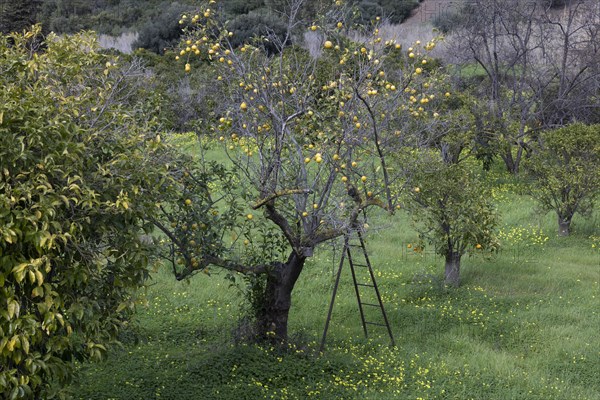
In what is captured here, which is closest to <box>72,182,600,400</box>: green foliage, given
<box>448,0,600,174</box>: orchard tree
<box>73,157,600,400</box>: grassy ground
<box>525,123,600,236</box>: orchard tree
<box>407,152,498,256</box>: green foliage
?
<box>73,157,600,400</box>: grassy ground

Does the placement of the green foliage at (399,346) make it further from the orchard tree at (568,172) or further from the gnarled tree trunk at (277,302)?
the orchard tree at (568,172)

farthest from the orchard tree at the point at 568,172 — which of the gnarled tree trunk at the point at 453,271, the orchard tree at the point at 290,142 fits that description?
the orchard tree at the point at 290,142

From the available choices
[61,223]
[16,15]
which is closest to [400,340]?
[61,223]

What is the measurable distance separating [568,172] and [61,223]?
10205 millimetres

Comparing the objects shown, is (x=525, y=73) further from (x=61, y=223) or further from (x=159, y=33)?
(x=159, y=33)

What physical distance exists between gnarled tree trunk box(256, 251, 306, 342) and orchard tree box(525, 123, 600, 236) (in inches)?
262

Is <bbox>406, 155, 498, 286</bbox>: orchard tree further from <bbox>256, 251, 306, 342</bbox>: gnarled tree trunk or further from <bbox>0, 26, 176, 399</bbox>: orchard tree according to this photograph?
<bbox>0, 26, 176, 399</bbox>: orchard tree

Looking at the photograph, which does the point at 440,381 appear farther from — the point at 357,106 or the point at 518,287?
the point at 518,287

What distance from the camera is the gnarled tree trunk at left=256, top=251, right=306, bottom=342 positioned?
750 centimetres

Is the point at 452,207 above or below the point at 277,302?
above

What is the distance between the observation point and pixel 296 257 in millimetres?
7340

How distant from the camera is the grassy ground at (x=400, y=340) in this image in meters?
7.00

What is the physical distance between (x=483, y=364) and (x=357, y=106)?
298 cm

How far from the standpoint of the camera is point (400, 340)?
27.7 feet
